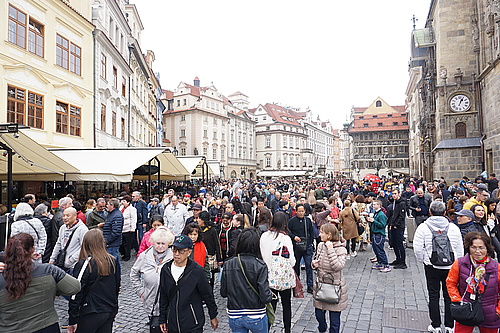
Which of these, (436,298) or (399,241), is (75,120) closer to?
(399,241)

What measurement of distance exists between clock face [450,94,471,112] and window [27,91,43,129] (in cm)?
2266

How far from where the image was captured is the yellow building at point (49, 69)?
13586 millimetres

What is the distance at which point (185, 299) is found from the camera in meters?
3.38

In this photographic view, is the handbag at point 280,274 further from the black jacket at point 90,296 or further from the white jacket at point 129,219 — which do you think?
the white jacket at point 129,219

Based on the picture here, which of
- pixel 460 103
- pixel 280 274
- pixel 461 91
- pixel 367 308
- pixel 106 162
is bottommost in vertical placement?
pixel 367 308

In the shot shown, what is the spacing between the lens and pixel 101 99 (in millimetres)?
20219

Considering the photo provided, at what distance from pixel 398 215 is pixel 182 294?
21.7 ft

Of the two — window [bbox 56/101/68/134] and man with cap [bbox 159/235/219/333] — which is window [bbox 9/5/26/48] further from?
man with cap [bbox 159/235/219/333]

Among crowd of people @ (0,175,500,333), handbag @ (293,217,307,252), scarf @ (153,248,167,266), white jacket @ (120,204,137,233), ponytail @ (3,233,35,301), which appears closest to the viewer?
ponytail @ (3,233,35,301)

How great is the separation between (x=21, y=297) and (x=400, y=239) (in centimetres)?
787

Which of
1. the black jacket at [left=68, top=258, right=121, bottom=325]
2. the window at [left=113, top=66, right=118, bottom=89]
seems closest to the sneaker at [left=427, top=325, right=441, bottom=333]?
the black jacket at [left=68, top=258, right=121, bottom=325]

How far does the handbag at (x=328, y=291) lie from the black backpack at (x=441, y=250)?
1.44 m

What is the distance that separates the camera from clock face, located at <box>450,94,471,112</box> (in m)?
21.3

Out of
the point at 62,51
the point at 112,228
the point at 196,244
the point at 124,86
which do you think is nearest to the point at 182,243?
the point at 196,244
